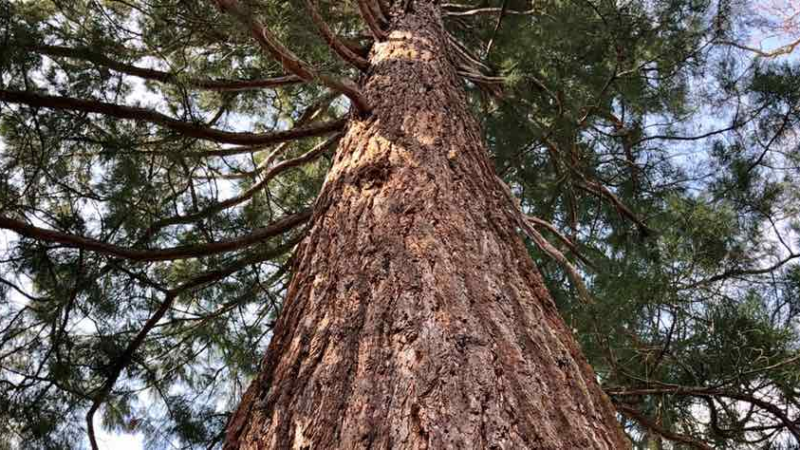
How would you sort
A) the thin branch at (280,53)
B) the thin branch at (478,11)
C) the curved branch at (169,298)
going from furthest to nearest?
the thin branch at (478,11) → the curved branch at (169,298) → the thin branch at (280,53)

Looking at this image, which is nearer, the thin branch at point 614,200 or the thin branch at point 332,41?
the thin branch at point 332,41

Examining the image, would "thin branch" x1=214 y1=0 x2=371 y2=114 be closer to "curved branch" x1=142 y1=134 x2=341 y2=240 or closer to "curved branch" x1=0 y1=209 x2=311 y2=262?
"curved branch" x1=142 y1=134 x2=341 y2=240

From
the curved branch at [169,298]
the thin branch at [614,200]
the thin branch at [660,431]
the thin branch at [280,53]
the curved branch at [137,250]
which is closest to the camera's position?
the thin branch at [280,53]

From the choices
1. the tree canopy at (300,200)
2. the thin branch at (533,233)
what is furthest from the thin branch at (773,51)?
the thin branch at (533,233)

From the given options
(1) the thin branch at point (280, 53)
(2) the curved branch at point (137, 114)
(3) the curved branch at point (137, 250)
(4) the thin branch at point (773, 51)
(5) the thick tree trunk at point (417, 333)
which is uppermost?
(4) the thin branch at point (773, 51)

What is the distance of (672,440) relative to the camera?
259 centimetres

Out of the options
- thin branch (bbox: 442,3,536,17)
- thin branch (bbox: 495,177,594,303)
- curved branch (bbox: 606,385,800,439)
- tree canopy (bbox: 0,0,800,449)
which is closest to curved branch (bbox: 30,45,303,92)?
tree canopy (bbox: 0,0,800,449)

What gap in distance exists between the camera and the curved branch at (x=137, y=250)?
7.18 ft

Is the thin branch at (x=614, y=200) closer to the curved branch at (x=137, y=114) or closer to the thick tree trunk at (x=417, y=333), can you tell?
the thick tree trunk at (x=417, y=333)

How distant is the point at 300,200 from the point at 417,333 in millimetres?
3142

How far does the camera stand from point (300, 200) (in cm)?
418

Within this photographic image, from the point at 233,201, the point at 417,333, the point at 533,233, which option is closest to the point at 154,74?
the point at 233,201

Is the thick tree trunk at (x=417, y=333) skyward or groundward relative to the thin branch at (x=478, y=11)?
groundward

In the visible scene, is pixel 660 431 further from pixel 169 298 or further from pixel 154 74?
pixel 154 74
